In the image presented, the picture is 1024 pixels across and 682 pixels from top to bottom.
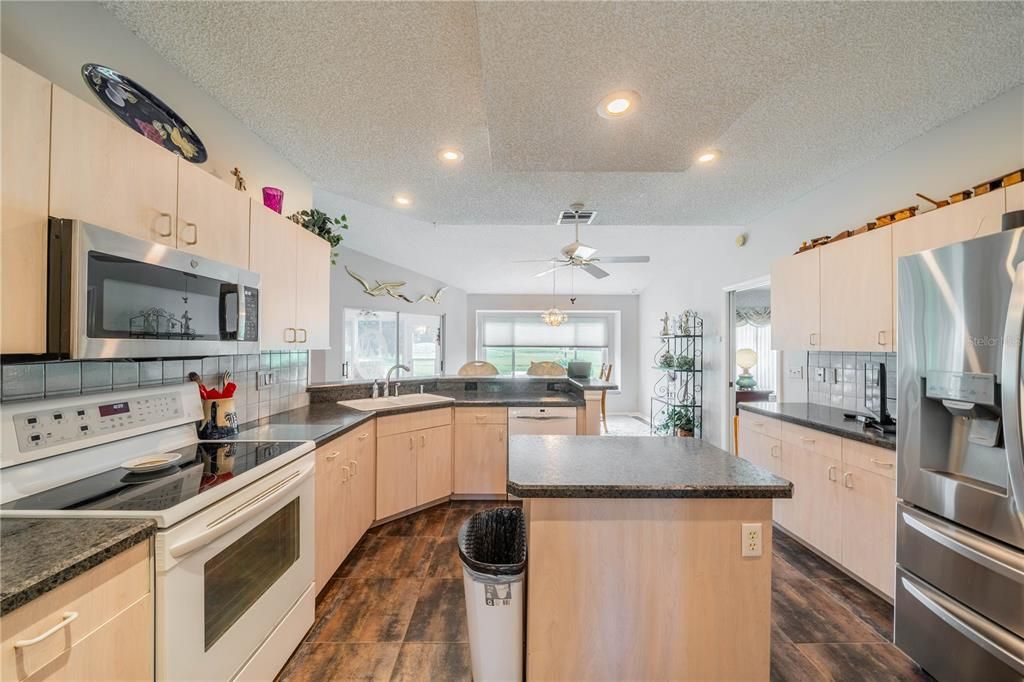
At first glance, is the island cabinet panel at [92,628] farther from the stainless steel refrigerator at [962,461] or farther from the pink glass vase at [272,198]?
the stainless steel refrigerator at [962,461]

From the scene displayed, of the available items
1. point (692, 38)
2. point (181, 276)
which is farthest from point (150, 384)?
point (692, 38)

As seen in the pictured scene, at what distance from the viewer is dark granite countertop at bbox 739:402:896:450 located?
201 cm

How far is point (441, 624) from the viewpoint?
1.89 metres

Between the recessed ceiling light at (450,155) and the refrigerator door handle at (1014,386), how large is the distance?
249 centimetres

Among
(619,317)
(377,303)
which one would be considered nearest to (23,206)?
(377,303)

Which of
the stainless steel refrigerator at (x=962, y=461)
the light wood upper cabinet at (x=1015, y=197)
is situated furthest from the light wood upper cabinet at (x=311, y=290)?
the light wood upper cabinet at (x=1015, y=197)

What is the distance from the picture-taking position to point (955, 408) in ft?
4.87

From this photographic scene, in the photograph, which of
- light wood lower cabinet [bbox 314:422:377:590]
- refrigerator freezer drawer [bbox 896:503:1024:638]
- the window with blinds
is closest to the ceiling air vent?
light wood lower cabinet [bbox 314:422:377:590]

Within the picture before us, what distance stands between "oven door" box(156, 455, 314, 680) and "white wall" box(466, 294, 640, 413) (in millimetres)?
6452

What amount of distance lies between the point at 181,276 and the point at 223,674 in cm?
137

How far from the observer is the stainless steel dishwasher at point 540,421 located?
3330 millimetres

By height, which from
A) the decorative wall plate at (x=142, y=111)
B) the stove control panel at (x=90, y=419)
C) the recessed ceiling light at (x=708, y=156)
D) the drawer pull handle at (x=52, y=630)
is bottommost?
the drawer pull handle at (x=52, y=630)

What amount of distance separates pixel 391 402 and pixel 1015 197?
361 cm

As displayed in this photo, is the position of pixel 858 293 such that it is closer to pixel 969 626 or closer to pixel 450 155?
pixel 969 626
